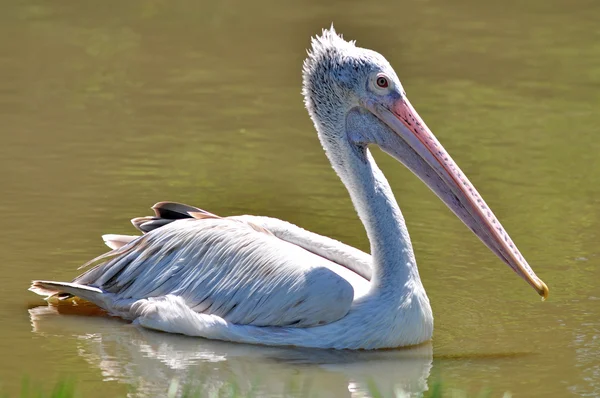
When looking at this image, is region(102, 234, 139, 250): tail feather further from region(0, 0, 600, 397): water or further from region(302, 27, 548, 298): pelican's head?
region(302, 27, 548, 298): pelican's head

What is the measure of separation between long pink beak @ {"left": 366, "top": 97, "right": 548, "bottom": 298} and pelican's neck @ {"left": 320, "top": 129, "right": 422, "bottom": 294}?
245 millimetres

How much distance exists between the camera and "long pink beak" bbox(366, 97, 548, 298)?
648cm

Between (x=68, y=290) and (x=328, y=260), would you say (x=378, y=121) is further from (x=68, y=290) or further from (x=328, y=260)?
(x=68, y=290)

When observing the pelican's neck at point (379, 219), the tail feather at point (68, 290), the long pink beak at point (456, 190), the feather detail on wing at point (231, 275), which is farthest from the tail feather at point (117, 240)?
the long pink beak at point (456, 190)

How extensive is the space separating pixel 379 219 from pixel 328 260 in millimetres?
361

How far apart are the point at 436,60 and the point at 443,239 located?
5.60 m

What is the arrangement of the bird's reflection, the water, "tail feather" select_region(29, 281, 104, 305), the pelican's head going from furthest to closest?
"tail feather" select_region(29, 281, 104, 305) < the pelican's head < the water < the bird's reflection

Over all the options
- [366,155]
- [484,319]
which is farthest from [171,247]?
[484,319]

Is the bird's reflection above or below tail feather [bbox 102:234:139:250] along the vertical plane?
below

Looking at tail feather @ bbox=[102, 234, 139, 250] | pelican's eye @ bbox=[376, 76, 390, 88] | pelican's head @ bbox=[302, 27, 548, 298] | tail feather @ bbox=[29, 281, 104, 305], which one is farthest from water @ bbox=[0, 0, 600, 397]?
pelican's eye @ bbox=[376, 76, 390, 88]

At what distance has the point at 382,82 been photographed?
6637mm

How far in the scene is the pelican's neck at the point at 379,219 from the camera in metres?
6.45

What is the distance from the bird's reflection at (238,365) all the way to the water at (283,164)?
0.05 ft

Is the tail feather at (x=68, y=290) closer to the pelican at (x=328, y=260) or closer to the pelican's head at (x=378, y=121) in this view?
the pelican at (x=328, y=260)
